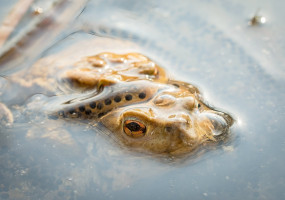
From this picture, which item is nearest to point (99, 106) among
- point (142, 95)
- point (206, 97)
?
point (142, 95)

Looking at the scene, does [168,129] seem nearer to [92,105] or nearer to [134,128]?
[134,128]

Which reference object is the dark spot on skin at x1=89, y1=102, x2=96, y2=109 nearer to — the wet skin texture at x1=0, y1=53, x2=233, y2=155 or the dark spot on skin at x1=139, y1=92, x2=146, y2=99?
the wet skin texture at x1=0, y1=53, x2=233, y2=155

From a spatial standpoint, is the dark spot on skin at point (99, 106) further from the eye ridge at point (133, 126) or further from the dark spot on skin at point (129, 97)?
the eye ridge at point (133, 126)

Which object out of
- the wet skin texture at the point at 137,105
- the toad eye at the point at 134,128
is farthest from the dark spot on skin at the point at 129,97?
the toad eye at the point at 134,128

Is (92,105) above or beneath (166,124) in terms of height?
beneath

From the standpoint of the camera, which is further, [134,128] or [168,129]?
[134,128]

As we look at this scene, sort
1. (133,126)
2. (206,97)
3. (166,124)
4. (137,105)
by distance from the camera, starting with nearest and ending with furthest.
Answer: (166,124), (133,126), (137,105), (206,97)

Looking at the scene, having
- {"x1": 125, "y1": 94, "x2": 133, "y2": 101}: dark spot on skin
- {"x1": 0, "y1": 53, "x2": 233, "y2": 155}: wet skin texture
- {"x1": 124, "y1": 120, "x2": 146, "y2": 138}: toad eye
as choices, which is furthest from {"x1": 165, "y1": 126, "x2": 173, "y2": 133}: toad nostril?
{"x1": 125, "y1": 94, "x2": 133, "y2": 101}: dark spot on skin

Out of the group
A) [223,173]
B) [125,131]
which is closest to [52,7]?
[125,131]
